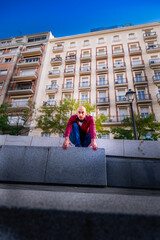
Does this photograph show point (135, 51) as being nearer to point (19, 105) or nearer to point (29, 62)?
point (29, 62)

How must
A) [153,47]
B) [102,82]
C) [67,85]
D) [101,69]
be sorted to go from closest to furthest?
[102,82]
[101,69]
[153,47]
[67,85]

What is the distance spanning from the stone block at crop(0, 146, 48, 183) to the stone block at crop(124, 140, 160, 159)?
146 inches

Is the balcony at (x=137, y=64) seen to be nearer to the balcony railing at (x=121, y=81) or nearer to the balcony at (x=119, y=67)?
the balcony at (x=119, y=67)

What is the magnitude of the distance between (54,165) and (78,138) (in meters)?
0.88

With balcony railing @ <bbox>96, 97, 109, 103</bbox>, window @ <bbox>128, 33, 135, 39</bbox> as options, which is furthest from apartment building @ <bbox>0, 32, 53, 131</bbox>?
window @ <bbox>128, 33, 135, 39</bbox>

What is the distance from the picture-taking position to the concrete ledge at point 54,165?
248 centimetres

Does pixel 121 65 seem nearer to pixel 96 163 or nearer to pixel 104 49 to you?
pixel 104 49

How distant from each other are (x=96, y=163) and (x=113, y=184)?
201 cm

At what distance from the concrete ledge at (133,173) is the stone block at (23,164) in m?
2.33

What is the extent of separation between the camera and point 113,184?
4.00 m

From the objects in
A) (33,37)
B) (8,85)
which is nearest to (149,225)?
(8,85)

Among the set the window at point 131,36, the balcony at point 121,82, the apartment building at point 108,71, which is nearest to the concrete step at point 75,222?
the apartment building at point 108,71

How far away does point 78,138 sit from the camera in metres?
Answer: 3.16

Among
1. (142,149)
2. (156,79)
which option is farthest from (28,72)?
(142,149)
